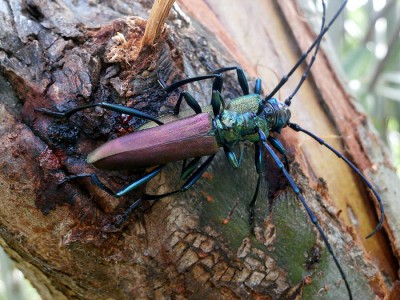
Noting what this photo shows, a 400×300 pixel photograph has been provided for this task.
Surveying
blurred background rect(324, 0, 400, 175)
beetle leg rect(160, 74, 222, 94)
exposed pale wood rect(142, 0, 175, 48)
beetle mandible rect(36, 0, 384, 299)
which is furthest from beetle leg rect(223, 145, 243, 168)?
blurred background rect(324, 0, 400, 175)

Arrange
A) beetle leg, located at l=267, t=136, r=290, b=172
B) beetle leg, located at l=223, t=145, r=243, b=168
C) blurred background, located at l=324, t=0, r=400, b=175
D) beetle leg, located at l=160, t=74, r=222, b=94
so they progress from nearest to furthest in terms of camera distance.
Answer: beetle leg, located at l=160, t=74, r=222, b=94 → beetle leg, located at l=223, t=145, r=243, b=168 → beetle leg, located at l=267, t=136, r=290, b=172 → blurred background, located at l=324, t=0, r=400, b=175

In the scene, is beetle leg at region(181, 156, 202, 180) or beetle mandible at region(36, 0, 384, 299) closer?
beetle mandible at region(36, 0, 384, 299)

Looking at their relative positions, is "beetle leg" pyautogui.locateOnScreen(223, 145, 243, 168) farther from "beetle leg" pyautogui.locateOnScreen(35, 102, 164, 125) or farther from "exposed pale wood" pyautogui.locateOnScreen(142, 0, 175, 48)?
"exposed pale wood" pyautogui.locateOnScreen(142, 0, 175, 48)

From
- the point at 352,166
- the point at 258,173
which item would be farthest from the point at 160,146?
the point at 352,166

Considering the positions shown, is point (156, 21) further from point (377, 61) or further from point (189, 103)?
point (377, 61)

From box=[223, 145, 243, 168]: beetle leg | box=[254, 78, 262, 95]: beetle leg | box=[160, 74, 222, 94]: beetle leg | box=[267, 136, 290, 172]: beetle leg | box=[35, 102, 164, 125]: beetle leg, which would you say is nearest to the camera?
box=[35, 102, 164, 125]: beetle leg
